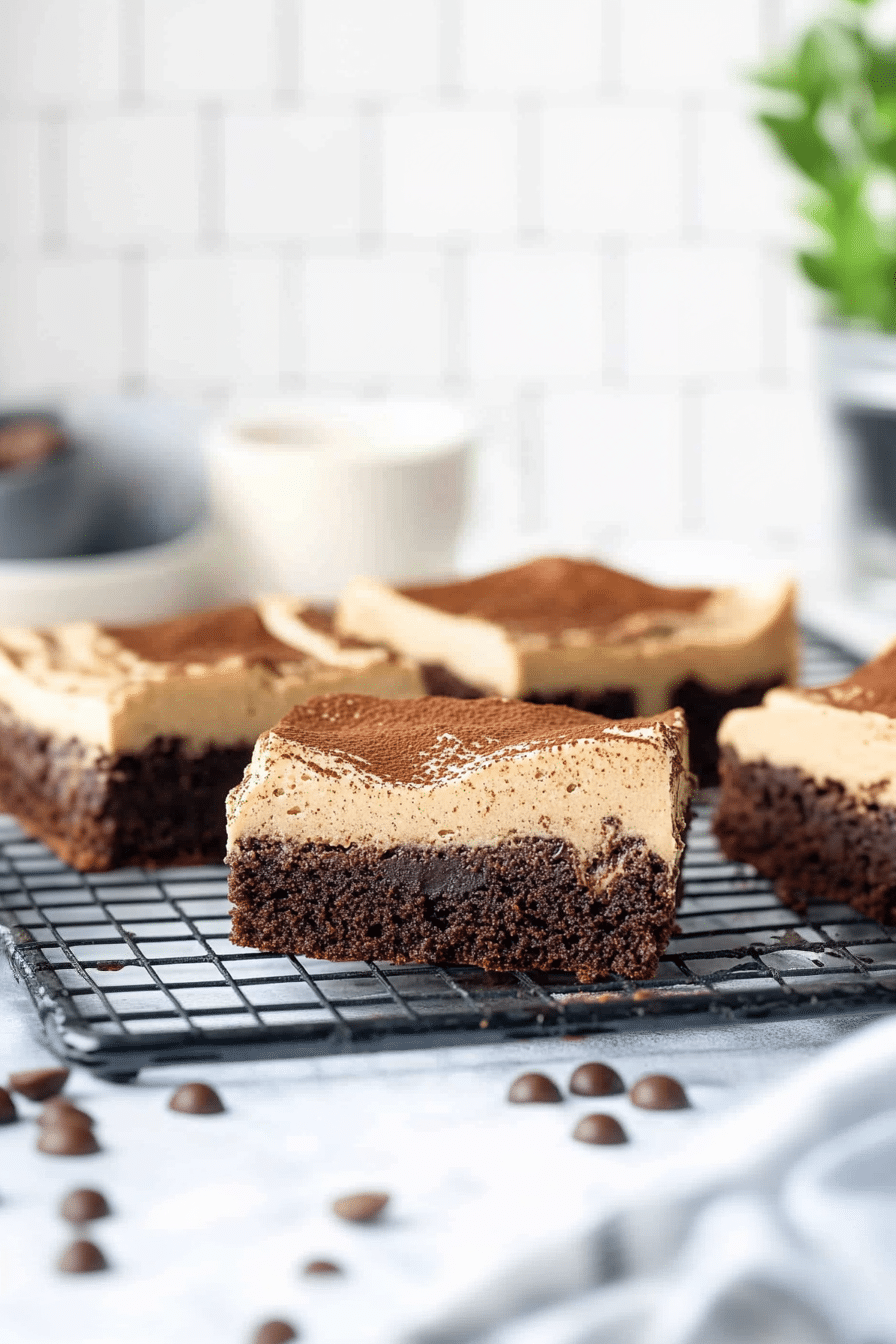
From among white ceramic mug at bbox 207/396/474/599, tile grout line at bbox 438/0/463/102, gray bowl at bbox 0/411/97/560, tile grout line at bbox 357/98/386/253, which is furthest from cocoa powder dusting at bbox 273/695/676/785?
tile grout line at bbox 438/0/463/102

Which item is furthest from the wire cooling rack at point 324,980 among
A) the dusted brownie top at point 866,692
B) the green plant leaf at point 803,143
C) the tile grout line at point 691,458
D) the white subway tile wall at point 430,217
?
the tile grout line at point 691,458

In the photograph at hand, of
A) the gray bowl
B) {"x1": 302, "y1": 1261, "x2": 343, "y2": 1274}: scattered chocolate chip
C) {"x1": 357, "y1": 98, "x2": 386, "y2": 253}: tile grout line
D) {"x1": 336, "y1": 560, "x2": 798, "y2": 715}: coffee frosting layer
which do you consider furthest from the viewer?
{"x1": 357, "y1": 98, "x2": 386, "y2": 253}: tile grout line

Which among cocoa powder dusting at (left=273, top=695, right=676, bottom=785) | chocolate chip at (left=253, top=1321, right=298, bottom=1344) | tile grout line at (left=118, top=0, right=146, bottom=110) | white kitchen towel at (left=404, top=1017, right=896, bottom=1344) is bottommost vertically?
chocolate chip at (left=253, top=1321, right=298, bottom=1344)

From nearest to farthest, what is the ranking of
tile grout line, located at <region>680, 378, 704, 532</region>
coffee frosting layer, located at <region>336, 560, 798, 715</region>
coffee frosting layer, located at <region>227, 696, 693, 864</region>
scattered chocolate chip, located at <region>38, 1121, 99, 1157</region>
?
scattered chocolate chip, located at <region>38, 1121, 99, 1157</region> → coffee frosting layer, located at <region>227, 696, 693, 864</region> → coffee frosting layer, located at <region>336, 560, 798, 715</region> → tile grout line, located at <region>680, 378, 704, 532</region>

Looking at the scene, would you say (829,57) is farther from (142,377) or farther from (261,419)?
(142,377)

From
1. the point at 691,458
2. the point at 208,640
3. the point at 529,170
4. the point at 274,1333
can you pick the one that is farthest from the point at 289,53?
the point at 274,1333

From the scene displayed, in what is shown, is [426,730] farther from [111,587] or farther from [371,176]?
[371,176]

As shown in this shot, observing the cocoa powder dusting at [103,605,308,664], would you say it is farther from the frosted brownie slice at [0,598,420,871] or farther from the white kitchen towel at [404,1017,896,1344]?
the white kitchen towel at [404,1017,896,1344]

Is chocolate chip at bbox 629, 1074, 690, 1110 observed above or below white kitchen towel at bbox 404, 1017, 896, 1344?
below
